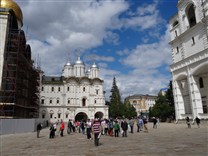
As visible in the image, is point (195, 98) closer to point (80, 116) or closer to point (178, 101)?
point (178, 101)

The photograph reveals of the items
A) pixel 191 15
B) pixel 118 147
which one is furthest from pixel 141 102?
pixel 118 147

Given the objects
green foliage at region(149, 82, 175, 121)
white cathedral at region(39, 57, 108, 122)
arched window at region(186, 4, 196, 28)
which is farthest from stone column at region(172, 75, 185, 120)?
white cathedral at region(39, 57, 108, 122)

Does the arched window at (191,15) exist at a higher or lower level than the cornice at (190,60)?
higher

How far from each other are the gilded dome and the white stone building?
92.4ft

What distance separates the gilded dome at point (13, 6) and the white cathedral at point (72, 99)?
1093 inches

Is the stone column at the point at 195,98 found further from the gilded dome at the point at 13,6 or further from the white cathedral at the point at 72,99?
the white cathedral at the point at 72,99

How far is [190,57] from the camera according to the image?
30.6m

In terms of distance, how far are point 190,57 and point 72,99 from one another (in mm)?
37786

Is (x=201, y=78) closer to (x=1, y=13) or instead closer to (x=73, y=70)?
(x=1, y=13)

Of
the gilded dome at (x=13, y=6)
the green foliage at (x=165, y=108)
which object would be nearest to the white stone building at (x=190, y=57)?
the green foliage at (x=165, y=108)

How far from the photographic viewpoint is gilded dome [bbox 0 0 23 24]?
31.8m

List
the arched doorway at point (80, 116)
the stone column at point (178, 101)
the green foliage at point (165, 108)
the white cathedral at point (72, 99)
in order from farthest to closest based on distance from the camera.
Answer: the arched doorway at point (80, 116)
the white cathedral at point (72, 99)
the green foliage at point (165, 108)
the stone column at point (178, 101)

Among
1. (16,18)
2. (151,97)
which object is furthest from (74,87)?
(151,97)

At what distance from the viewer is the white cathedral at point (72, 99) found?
5725 centimetres
